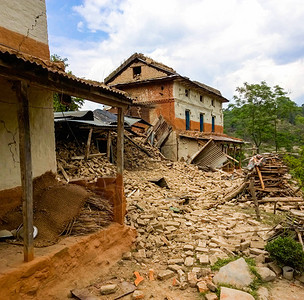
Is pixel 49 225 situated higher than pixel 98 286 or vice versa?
pixel 49 225

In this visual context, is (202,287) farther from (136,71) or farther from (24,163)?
(136,71)

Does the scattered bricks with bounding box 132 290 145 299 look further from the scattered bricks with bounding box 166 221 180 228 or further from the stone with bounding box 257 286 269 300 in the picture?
the scattered bricks with bounding box 166 221 180 228

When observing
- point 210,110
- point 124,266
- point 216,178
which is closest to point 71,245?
point 124,266

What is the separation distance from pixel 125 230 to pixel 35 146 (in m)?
2.83

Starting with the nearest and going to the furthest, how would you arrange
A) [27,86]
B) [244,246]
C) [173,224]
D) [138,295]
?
[27,86] < [138,295] < [244,246] < [173,224]

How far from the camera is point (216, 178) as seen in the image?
15875 mm

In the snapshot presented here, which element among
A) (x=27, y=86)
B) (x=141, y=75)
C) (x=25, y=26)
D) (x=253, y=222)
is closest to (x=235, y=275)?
(x=253, y=222)

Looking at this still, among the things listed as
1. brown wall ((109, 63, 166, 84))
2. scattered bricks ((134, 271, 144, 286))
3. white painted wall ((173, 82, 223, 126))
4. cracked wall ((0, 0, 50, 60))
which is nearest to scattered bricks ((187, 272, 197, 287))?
scattered bricks ((134, 271, 144, 286))

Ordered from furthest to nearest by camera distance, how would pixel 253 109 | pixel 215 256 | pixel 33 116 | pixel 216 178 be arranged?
pixel 253 109 < pixel 216 178 < pixel 33 116 < pixel 215 256

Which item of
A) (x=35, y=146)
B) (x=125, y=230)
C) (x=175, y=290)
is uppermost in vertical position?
(x=35, y=146)

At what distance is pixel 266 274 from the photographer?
472cm

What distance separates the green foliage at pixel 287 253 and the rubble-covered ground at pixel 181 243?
24cm

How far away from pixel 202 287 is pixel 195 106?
19327mm

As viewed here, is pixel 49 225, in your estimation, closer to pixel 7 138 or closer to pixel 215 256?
pixel 7 138
